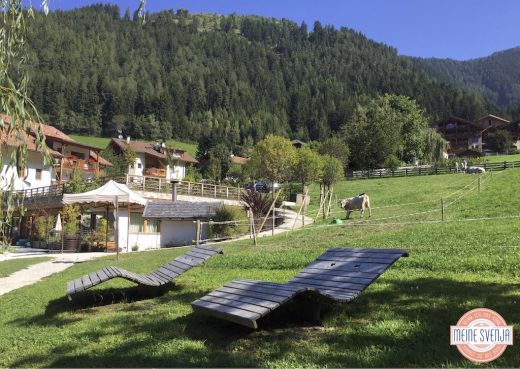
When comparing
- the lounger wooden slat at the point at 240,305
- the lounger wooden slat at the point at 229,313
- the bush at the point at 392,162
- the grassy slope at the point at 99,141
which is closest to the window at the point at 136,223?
the lounger wooden slat at the point at 240,305

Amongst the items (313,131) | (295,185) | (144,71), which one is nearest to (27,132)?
(295,185)

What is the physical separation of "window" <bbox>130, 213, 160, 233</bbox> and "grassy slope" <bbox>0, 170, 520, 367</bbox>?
17.9 metres

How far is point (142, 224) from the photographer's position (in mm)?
28891

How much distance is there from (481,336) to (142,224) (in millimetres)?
26088

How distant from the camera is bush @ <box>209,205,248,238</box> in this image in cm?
2420

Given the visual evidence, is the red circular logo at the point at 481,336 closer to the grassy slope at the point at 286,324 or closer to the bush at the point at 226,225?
the grassy slope at the point at 286,324

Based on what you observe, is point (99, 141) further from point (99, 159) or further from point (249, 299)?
point (249, 299)

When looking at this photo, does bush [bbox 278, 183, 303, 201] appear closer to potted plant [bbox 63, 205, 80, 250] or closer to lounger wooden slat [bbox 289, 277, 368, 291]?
potted plant [bbox 63, 205, 80, 250]

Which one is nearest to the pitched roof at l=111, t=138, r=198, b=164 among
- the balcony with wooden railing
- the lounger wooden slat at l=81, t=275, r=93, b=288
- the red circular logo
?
the balcony with wooden railing

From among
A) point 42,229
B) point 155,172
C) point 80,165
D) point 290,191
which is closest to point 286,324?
point 42,229

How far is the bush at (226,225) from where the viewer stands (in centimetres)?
2420

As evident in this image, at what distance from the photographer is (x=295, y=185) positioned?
42.5 meters

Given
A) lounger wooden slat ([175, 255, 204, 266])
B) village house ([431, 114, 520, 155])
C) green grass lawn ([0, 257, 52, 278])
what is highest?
village house ([431, 114, 520, 155])

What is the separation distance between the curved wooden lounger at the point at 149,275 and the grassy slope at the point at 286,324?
310mm
